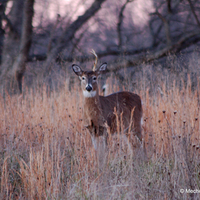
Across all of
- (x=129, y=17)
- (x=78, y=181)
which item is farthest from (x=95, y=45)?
(x=78, y=181)

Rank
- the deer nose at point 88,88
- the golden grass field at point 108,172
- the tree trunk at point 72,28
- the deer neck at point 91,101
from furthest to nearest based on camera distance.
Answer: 1. the tree trunk at point 72,28
2. the deer neck at point 91,101
3. the deer nose at point 88,88
4. the golden grass field at point 108,172

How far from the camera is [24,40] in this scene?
33.6 feet

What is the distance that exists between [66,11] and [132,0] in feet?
9.76

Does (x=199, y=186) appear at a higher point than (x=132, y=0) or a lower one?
lower

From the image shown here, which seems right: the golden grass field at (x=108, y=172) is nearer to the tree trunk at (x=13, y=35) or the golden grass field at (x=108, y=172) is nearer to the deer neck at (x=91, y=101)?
the deer neck at (x=91, y=101)

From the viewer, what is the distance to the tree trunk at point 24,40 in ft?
32.7

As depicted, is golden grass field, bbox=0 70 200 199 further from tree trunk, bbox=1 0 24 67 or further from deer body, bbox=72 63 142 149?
tree trunk, bbox=1 0 24 67

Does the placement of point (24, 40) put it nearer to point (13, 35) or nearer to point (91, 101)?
point (13, 35)

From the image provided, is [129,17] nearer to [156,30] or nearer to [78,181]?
[156,30]

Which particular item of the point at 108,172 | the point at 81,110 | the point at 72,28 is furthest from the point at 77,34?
the point at 108,172

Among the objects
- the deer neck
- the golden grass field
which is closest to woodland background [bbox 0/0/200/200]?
the golden grass field

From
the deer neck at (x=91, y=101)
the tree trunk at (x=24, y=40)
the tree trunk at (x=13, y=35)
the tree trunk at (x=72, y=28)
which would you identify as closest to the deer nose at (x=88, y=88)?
the deer neck at (x=91, y=101)

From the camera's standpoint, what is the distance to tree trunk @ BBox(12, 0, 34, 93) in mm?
9961

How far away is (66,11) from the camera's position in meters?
10.7
